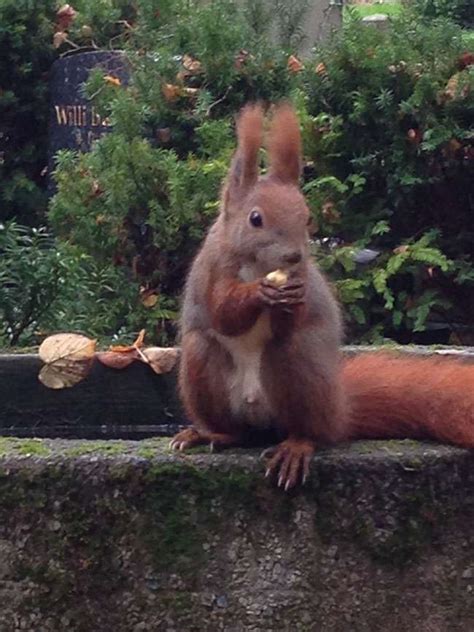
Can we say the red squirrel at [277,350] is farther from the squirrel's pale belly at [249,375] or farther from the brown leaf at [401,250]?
the brown leaf at [401,250]

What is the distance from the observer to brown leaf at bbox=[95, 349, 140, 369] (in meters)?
3.67

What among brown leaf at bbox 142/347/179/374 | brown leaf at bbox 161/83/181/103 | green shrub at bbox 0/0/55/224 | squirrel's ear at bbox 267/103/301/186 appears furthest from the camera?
green shrub at bbox 0/0/55/224

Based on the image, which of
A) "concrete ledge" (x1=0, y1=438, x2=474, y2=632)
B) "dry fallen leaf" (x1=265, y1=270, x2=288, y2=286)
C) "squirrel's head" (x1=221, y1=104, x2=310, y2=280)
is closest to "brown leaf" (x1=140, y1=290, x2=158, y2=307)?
"squirrel's head" (x1=221, y1=104, x2=310, y2=280)

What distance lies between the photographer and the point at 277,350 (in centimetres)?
260

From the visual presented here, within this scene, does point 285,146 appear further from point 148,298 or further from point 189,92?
point 189,92

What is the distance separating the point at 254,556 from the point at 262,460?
0.19 metres

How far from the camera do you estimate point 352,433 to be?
280cm

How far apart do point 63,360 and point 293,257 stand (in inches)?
48.3

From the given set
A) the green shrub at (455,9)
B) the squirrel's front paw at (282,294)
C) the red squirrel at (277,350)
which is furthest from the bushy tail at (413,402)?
the green shrub at (455,9)

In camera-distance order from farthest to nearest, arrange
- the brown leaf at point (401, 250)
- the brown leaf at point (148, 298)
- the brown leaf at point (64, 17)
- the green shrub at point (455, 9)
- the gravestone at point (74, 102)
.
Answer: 1. the green shrub at point (455, 9)
2. the brown leaf at point (64, 17)
3. the gravestone at point (74, 102)
4. the brown leaf at point (148, 298)
5. the brown leaf at point (401, 250)

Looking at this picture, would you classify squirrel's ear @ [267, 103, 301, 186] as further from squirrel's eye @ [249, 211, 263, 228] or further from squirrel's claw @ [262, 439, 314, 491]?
squirrel's claw @ [262, 439, 314, 491]

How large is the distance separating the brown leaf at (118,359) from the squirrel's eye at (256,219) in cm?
117

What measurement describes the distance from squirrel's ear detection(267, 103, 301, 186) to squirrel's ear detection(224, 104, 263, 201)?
3 centimetres

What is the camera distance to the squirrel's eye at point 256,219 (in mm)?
2559
